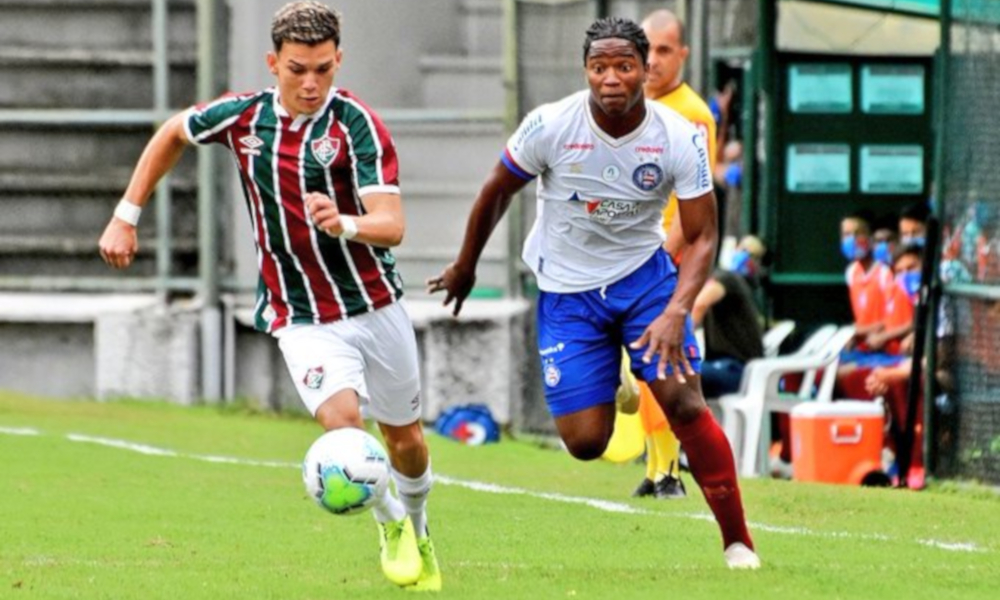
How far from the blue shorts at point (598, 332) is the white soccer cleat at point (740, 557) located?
80cm

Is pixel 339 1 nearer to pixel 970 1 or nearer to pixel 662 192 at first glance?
pixel 970 1

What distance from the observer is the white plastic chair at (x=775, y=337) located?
17406 millimetres

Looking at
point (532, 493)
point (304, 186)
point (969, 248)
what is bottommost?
point (532, 493)

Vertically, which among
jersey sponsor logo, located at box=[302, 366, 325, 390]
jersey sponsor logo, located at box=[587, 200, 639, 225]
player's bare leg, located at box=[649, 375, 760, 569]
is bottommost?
player's bare leg, located at box=[649, 375, 760, 569]

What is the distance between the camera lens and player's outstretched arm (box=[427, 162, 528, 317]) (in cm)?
952

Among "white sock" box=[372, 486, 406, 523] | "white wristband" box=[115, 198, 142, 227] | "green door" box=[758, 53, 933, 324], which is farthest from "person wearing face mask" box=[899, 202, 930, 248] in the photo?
"white wristband" box=[115, 198, 142, 227]

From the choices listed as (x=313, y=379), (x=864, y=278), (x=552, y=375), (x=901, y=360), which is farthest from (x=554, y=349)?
(x=864, y=278)

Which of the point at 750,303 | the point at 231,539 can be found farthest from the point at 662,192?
the point at 750,303

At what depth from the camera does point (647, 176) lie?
372 inches

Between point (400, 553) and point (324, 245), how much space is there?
3.73ft

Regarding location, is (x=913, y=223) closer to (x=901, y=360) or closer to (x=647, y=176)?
(x=901, y=360)

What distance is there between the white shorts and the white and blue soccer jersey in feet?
2.73

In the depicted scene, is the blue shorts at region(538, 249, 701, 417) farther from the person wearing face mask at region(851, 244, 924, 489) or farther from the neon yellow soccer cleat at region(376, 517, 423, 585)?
the person wearing face mask at region(851, 244, 924, 489)

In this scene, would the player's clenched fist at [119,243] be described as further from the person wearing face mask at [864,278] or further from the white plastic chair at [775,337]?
the person wearing face mask at [864,278]
